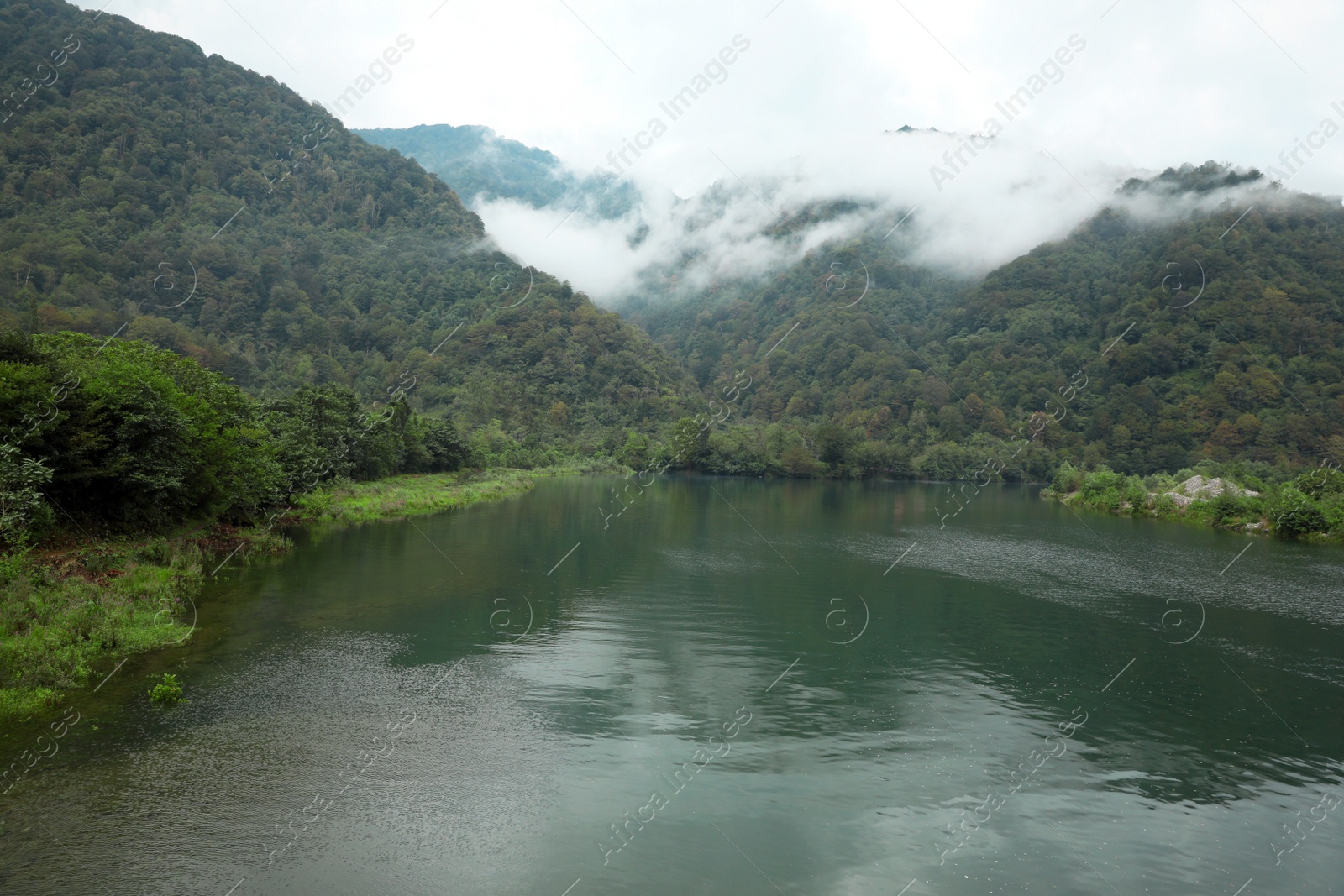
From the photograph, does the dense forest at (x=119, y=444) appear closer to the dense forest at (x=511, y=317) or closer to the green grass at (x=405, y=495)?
the green grass at (x=405, y=495)

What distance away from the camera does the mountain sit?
91062 mm

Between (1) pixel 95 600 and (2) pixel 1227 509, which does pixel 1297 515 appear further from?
(1) pixel 95 600

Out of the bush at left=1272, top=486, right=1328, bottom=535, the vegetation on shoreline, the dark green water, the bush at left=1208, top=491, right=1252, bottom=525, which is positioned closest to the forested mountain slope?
the vegetation on shoreline

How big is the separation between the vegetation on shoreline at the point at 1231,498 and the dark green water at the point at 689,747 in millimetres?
29394

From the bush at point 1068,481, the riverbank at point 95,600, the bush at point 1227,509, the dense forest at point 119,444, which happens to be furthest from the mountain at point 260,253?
the bush at point 1227,509

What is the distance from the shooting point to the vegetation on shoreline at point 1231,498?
4669cm

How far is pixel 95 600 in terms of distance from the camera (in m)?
15.7

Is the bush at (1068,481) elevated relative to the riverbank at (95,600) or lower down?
elevated

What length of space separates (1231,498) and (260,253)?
123327 mm

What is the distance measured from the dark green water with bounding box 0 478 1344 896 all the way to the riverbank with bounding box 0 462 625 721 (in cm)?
77

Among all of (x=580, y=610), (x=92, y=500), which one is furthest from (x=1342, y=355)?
(x=92, y=500)

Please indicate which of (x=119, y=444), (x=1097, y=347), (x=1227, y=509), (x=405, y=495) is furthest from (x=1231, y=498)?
(x=1097, y=347)

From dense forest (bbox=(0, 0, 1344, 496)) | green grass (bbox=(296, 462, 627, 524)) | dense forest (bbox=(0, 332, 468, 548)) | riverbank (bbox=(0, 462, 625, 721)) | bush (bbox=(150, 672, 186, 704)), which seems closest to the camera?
bush (bbox=(150, 672, 186, 704))

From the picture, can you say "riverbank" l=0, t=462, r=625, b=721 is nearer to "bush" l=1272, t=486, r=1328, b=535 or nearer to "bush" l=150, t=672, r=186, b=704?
"bush" l=150, t=672, r=186, b=704
